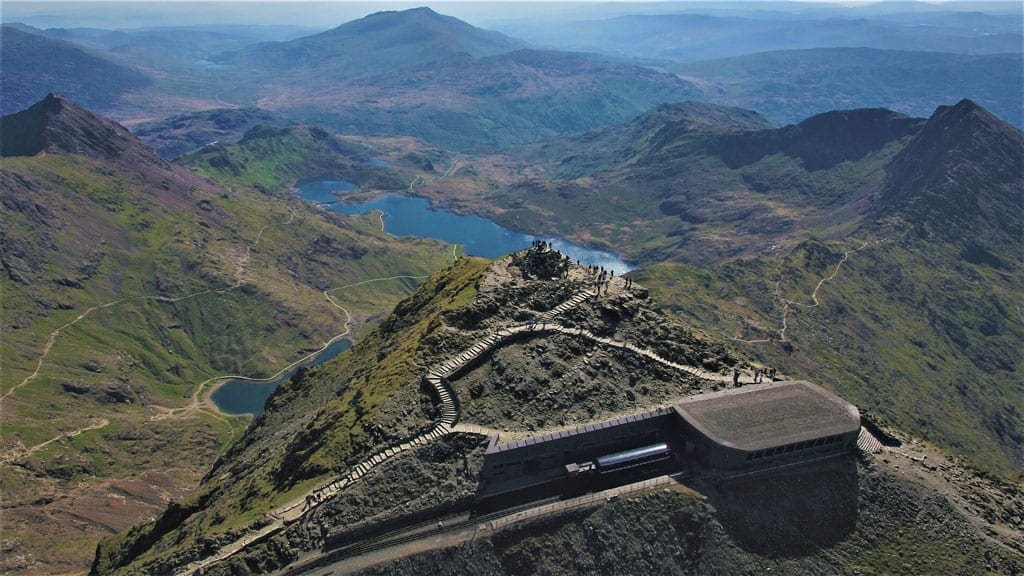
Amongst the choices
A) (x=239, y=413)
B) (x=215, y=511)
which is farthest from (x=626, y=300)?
(x=239, y=413)

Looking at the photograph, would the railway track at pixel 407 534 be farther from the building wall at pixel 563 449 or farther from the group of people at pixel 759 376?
the group of people at pixel 759 376

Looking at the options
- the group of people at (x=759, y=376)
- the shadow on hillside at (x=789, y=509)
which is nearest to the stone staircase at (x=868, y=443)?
the shadow on hillside at (x=789, y=509)

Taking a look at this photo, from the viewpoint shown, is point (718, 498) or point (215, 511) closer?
point (718, 498)

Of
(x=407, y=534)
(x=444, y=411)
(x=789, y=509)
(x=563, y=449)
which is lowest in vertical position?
(x=407, y=534)

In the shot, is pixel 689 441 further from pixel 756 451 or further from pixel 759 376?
pixel 759 376

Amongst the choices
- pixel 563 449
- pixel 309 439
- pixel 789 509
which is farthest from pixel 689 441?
pixel 309 439

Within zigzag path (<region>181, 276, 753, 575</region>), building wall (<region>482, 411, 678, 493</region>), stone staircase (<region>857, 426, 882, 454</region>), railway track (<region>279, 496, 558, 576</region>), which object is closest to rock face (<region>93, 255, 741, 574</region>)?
zigzag path (<region>181, 276, 753, 575</region>)

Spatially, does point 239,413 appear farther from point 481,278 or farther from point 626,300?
point 626,300

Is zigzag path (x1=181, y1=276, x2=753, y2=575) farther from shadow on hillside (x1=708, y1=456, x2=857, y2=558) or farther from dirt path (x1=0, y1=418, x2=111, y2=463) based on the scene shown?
dirt path (x1=0, y1=418, x2=111, y2=463)
